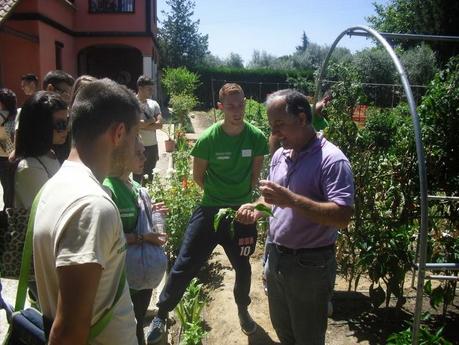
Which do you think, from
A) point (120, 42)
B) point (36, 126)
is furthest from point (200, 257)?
point (120, 42)

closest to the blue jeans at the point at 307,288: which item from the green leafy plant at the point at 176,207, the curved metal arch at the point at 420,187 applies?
the curved metal arch at the point at 420,187

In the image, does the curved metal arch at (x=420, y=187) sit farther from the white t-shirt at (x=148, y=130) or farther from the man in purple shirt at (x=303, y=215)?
the white t-shirt at (x=148, y=130)

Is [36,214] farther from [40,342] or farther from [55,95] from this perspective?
[55,95]

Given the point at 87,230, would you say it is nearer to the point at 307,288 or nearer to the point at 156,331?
the point at 307,288

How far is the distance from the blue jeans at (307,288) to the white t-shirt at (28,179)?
1503 millimetres

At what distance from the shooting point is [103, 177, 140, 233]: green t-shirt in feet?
8.44

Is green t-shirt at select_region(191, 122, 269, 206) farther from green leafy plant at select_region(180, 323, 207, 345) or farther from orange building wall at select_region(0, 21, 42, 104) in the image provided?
orange building wall at select_region(0, 21, 42, 104)

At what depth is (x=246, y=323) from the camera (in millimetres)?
3604

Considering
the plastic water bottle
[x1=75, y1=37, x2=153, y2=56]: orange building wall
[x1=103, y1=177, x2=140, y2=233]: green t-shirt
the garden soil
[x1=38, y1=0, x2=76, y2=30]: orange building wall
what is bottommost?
the garden soil

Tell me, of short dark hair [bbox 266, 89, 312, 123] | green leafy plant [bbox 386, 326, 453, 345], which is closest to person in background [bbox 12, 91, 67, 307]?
short dark hair [bbox 266, 89, 312, 123]

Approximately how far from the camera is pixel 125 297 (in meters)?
1.61

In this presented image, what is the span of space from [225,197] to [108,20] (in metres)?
19.5

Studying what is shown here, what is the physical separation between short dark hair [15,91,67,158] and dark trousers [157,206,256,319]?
134 cm

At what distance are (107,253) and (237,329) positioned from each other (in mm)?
2549
